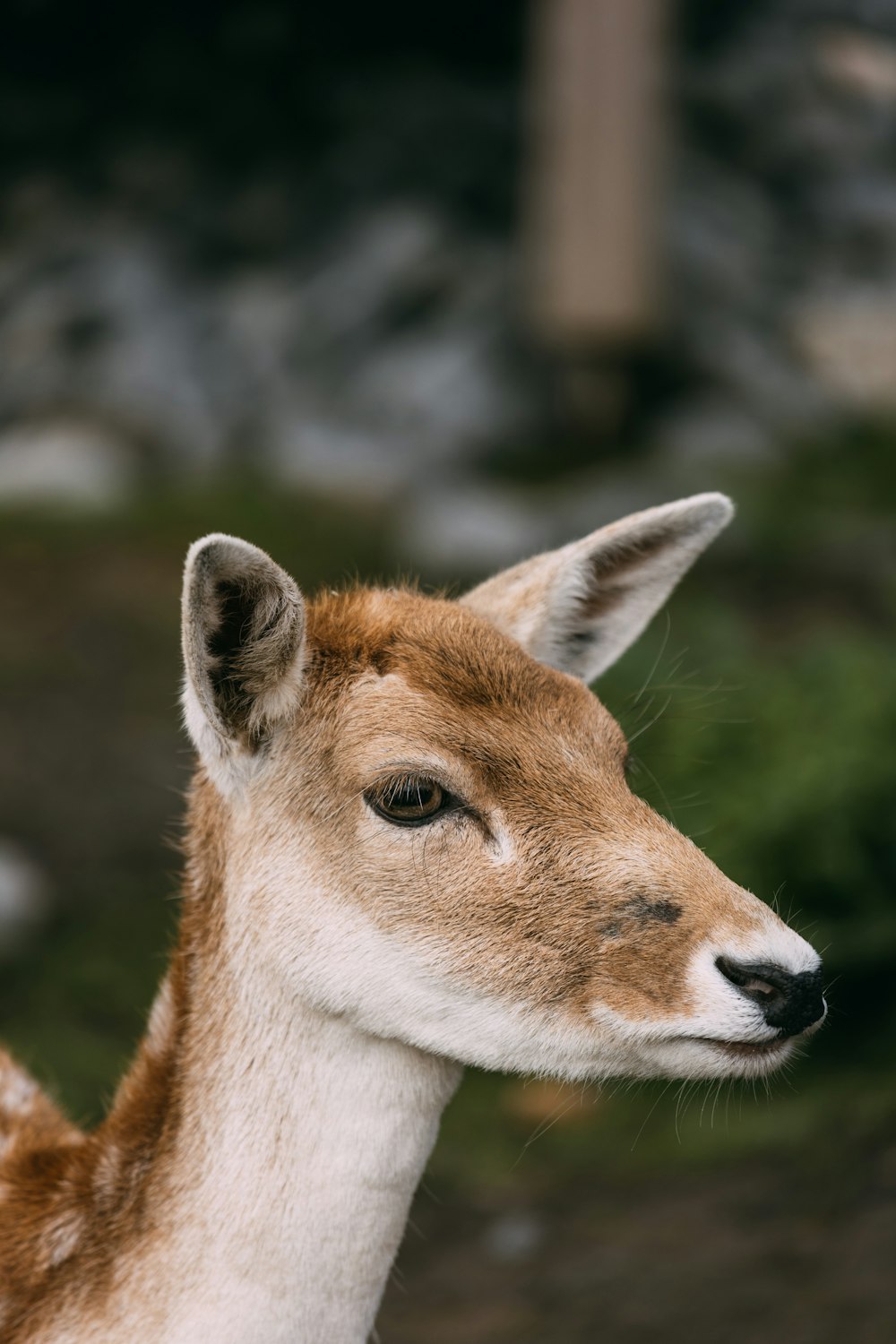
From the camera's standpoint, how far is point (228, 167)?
1257cm

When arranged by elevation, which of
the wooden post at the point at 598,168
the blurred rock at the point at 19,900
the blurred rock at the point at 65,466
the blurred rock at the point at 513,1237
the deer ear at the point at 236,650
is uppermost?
the deer ear at the point at 236,650

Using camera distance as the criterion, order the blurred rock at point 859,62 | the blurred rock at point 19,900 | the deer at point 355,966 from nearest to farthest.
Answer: the deer at point 355,966 < the blurred rock at point 19,900 < the blurred rock at point 859,62

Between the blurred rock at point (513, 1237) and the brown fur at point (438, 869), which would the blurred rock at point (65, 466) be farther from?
the brown fur at point (438, 869)

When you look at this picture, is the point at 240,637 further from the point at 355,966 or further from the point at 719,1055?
the point at 719,1055

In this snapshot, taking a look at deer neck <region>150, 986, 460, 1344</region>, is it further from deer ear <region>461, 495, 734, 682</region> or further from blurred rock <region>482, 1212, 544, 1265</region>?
blurred rock <region>482, 1212, 544, 1265</region>

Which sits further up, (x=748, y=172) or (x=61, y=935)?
(x=748, y=172)

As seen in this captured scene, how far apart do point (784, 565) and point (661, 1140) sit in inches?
183

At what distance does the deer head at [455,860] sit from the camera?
9.00 ft

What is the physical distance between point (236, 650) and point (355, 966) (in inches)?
25.2

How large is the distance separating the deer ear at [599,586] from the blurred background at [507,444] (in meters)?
1.81

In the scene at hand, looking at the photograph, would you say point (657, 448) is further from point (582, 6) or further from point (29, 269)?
point (29, 269)

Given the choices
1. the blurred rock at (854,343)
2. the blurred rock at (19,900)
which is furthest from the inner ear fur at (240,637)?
the blurred rock at (854,343)

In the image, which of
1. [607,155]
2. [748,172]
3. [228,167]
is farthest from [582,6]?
[228,167]

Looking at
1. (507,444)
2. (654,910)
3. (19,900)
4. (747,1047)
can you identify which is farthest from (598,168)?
(747,1047)
